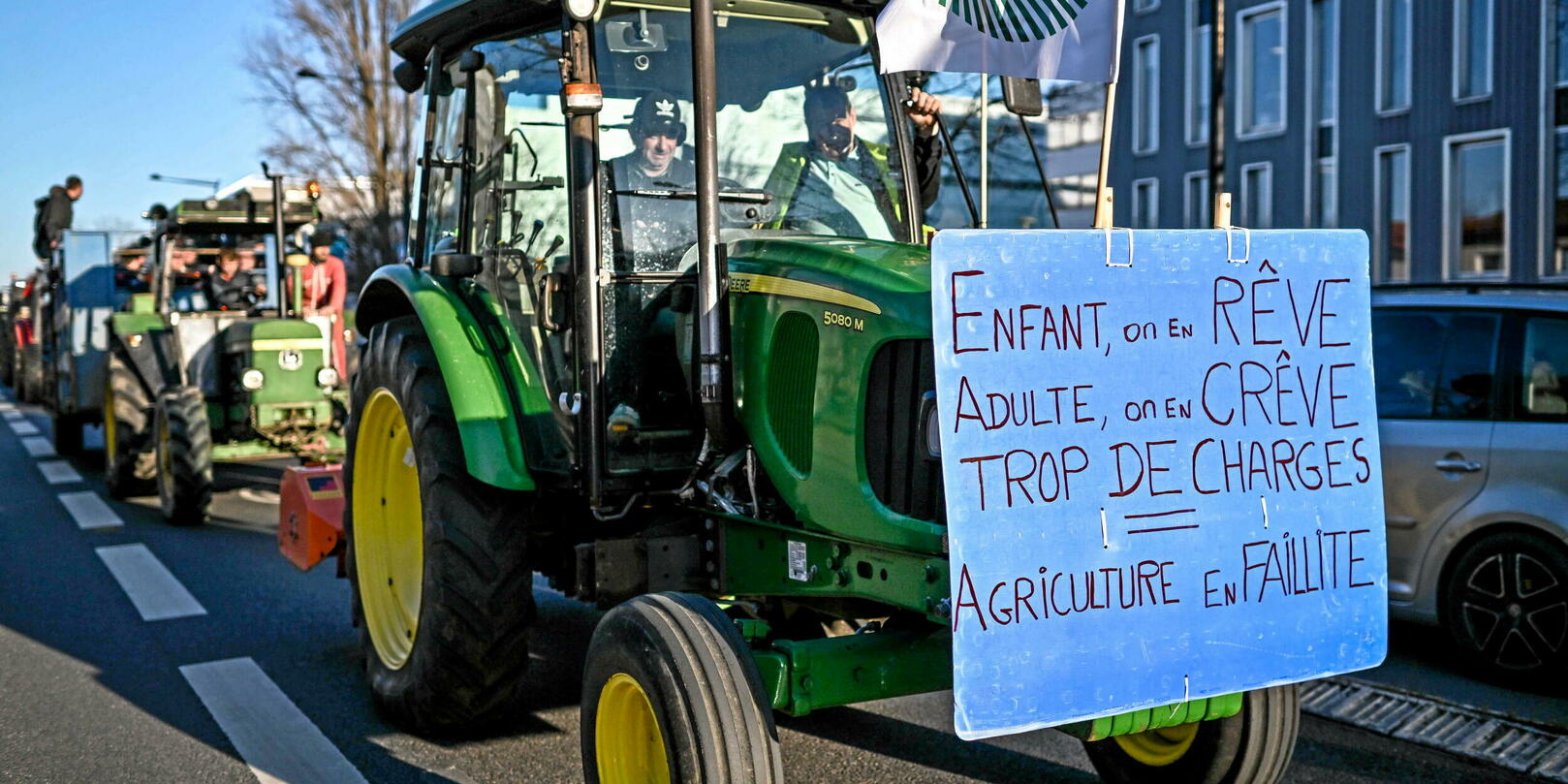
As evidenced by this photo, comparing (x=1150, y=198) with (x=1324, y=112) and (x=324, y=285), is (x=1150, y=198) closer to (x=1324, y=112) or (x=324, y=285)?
(x=1324, y=112)

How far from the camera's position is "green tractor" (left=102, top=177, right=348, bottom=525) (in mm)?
10641

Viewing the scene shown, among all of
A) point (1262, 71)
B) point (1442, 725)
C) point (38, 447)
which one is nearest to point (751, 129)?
point (1442, 725)

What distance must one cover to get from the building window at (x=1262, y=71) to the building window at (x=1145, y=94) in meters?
2.39

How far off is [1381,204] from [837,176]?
24013 mm

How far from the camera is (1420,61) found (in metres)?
24.6

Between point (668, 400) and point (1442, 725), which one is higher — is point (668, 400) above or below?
above

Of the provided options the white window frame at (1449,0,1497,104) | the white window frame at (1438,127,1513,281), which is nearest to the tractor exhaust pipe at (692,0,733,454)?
the white window frame at (1438,127,1513,281)

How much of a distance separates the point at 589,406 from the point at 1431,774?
293cm

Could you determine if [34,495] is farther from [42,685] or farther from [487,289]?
[487,289]

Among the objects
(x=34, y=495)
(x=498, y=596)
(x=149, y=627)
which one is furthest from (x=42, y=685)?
(x=34, y=495)

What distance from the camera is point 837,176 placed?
4645mm

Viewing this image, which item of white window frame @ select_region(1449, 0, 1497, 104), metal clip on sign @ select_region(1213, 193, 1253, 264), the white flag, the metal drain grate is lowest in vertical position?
the metal drain grate

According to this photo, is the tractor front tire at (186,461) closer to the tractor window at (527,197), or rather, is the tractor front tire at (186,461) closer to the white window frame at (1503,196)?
the tractor window at (527,197)

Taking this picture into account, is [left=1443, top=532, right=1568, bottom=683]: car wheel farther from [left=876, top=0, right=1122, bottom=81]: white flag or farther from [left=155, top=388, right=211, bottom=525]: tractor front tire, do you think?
[left=155, top=388, right=211, bottom=525]: tractor front tire
